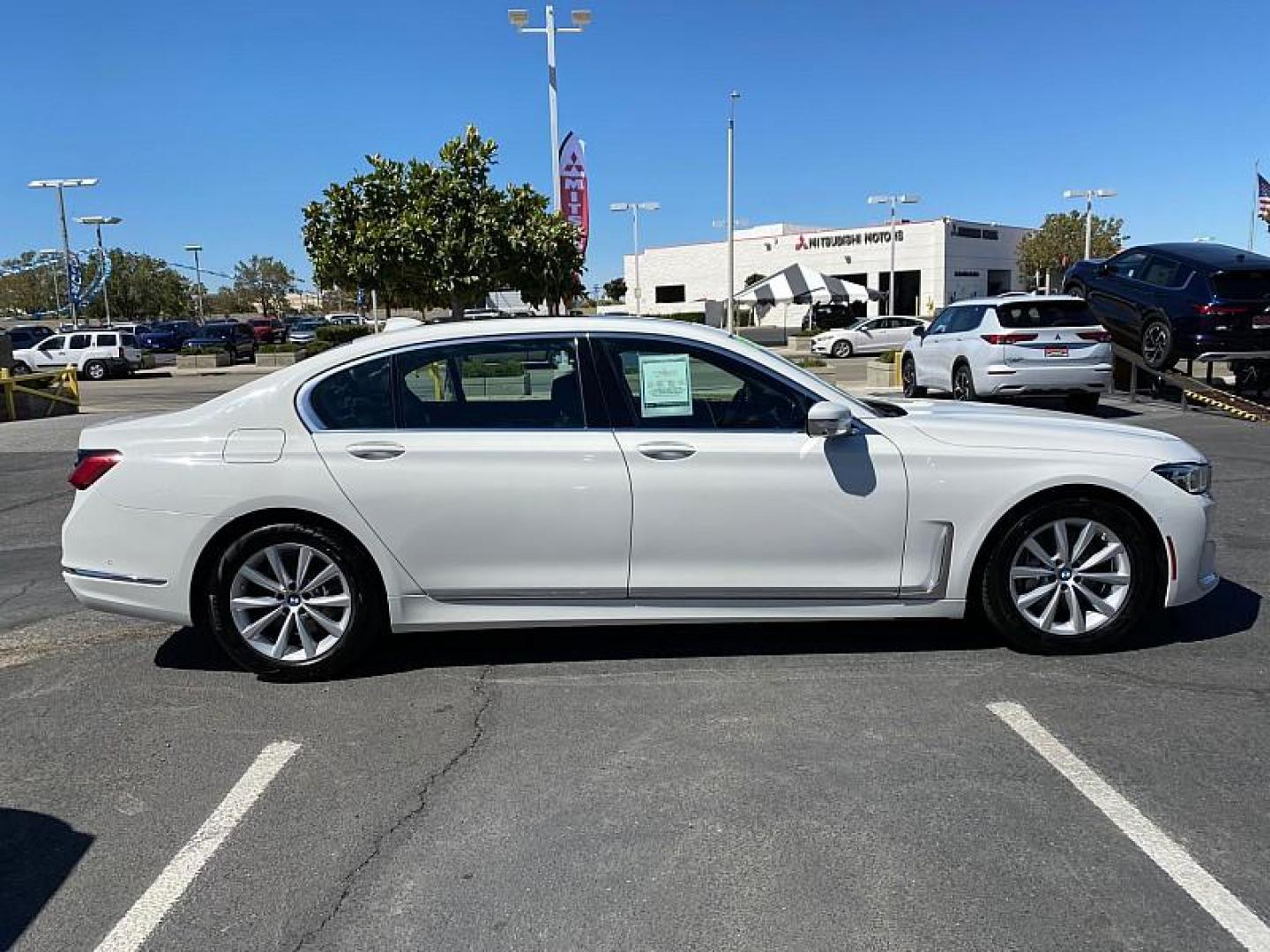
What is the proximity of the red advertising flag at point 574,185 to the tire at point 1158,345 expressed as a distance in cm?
1347

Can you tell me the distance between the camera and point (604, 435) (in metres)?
4.31

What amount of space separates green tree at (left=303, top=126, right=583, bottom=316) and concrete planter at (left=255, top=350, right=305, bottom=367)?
47.3 feet

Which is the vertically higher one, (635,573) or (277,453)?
(277,453)

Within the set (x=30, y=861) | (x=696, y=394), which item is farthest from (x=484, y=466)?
(x=30, y=861)

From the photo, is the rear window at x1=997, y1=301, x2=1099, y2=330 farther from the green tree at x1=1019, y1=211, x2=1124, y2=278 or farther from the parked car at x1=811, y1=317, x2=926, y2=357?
the green tree at x1=1019, y1=211, x2=1124, y2=278

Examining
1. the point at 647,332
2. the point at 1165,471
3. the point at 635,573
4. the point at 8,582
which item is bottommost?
the point at 8,582

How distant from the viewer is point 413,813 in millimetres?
3285

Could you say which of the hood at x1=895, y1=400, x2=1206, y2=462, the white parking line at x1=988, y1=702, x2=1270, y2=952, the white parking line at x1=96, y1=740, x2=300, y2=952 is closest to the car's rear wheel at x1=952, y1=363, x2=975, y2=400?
the hood at x1=895, y1=400, x2=1206, y2=462

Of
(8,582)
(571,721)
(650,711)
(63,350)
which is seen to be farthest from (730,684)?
(63,350)

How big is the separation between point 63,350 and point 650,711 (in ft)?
112

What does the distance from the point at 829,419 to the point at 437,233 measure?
1843 cm

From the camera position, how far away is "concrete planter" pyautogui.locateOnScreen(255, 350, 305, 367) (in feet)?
120

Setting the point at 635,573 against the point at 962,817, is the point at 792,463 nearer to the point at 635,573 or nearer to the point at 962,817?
the point at 635,573

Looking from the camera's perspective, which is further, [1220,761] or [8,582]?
[8,582]
